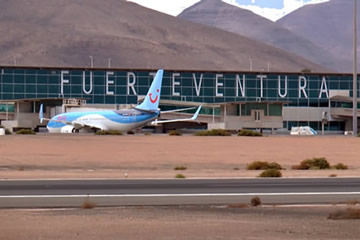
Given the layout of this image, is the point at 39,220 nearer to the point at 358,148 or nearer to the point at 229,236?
the point at 229,236

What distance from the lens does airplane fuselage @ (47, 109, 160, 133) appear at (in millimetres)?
86812

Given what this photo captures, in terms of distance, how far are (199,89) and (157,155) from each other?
68.6 meters

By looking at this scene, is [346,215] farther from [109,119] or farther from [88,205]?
[109,119]

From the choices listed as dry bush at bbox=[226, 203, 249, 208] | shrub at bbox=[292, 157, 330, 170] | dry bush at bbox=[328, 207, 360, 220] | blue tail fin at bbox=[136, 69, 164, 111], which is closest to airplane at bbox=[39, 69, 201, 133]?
blue tail fin at bbox=[136, 69, 164, 111]

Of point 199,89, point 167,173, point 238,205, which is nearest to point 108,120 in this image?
point 199,89

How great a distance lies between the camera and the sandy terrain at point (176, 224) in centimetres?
1608

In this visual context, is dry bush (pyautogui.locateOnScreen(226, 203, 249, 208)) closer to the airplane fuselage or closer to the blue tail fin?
the airplane fuselage

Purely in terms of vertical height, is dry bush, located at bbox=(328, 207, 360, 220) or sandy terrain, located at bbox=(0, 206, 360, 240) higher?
dry bush, located at bbox=(328, 207, 360, 220)

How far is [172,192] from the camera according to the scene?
26.1 metres

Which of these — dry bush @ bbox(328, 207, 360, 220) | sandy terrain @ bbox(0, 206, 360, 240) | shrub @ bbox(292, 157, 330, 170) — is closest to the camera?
sandy terrain @ bbox(0, 206, 360, 240)

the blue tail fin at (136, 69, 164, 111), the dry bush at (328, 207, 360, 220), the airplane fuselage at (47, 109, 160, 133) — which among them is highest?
the blue tail fin at (136, 69, 164, 111)

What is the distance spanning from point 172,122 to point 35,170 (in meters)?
60.8

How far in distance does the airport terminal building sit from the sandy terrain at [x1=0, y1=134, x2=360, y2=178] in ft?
162

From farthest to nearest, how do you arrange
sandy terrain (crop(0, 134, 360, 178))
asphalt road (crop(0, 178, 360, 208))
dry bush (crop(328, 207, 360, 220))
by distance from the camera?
sandy terrain (crop(0, 134, 360, 178)), asphalt road (crop(0, 178, 360, 208)), dry bush (crop(328, 207, 360, 220))
